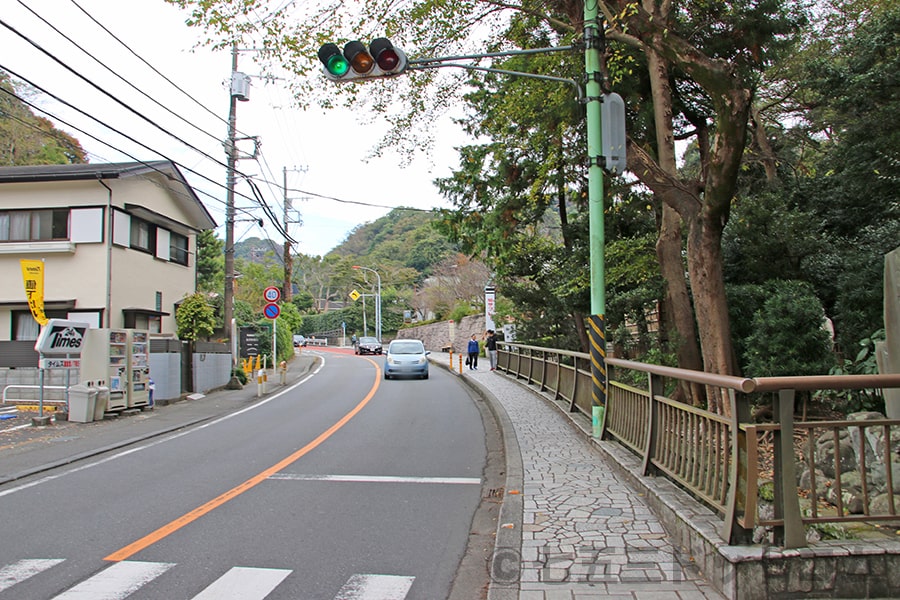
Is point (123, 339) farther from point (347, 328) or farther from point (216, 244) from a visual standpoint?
point (347, 328)

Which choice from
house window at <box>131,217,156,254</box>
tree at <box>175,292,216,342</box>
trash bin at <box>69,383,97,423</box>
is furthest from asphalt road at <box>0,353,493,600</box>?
house window at <box>131,217,156,254</box>

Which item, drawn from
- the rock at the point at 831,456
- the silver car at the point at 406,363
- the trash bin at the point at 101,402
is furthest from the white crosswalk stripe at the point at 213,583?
the silver car at the point at 406,363

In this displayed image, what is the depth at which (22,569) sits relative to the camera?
14.8ft

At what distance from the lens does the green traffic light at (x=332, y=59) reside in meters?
7.45

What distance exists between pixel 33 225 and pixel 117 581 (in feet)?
63.4

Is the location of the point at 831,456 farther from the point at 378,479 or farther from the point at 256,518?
the point at 256,518

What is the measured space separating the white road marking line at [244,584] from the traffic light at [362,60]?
5622 millimetres

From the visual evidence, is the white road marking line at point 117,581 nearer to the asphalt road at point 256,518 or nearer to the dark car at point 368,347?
the asphalt road at point 256,518

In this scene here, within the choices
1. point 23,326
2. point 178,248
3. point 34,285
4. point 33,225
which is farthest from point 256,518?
point 178,248

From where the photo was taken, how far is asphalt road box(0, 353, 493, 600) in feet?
14.1

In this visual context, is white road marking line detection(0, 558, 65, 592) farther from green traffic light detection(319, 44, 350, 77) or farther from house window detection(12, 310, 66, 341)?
house window detection(12, 310, 66, 341)

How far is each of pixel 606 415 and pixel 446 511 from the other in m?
2.98

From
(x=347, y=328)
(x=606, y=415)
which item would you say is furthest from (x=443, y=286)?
(x=606, y=415)

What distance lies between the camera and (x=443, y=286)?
51906 millimetres
